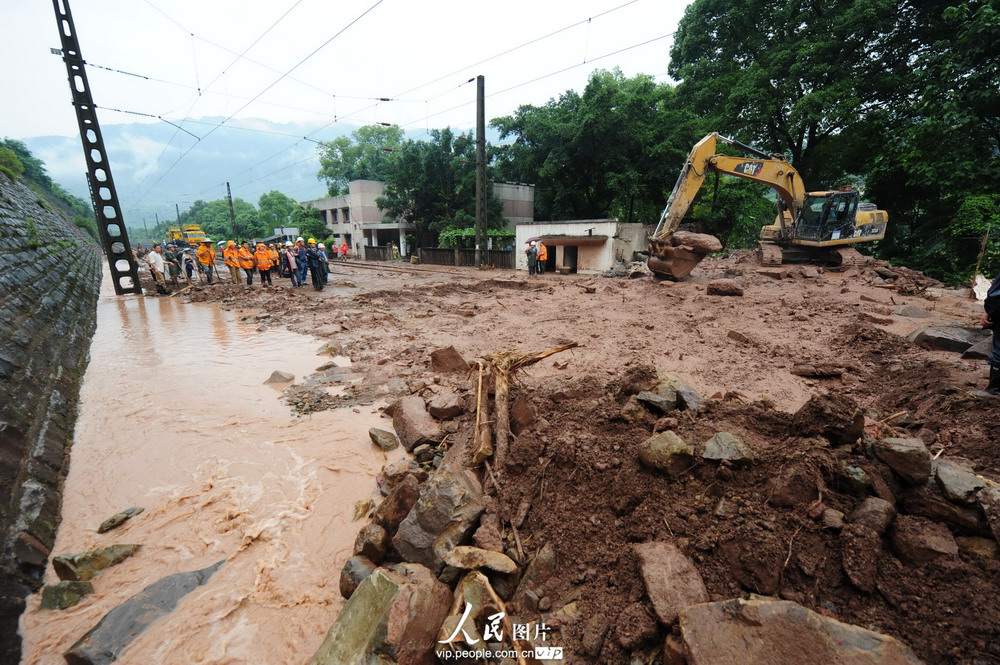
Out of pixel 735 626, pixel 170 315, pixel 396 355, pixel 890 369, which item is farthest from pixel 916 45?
pixel 170 315

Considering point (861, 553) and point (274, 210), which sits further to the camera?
point (274, 210)

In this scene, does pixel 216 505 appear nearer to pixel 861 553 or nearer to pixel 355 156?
pixel 861 553

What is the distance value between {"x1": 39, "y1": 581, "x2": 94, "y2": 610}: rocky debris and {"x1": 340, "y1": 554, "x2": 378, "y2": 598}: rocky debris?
5.54ft

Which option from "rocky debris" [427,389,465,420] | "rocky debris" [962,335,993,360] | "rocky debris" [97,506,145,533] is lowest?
"rocky debris" [97,506,145,533]

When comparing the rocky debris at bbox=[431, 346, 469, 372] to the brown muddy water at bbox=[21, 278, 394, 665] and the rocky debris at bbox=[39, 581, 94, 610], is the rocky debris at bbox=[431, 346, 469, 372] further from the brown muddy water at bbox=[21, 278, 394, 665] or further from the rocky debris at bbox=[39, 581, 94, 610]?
the rocky debris at bbox=[39, 581, 94, 610]

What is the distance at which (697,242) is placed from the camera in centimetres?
1052

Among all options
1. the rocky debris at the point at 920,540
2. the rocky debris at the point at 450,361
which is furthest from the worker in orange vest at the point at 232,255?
the rocky debris at the point at 920,540

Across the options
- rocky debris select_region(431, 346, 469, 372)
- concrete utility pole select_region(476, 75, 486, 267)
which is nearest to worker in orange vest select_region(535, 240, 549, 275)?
concrete utility pole select_region(476, 75, 486, 267)

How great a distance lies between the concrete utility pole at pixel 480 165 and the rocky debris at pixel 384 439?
16767mm

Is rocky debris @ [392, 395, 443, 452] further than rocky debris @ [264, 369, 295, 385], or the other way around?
rocky debris @ [264, 369, 295, 385]

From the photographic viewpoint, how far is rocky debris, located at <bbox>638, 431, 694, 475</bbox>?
2.44 m

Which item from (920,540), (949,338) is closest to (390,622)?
(920,540)

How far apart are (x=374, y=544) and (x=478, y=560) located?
0.78 meters

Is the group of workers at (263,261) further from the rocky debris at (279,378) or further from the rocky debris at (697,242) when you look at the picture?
the rocky debris at (697,242)
